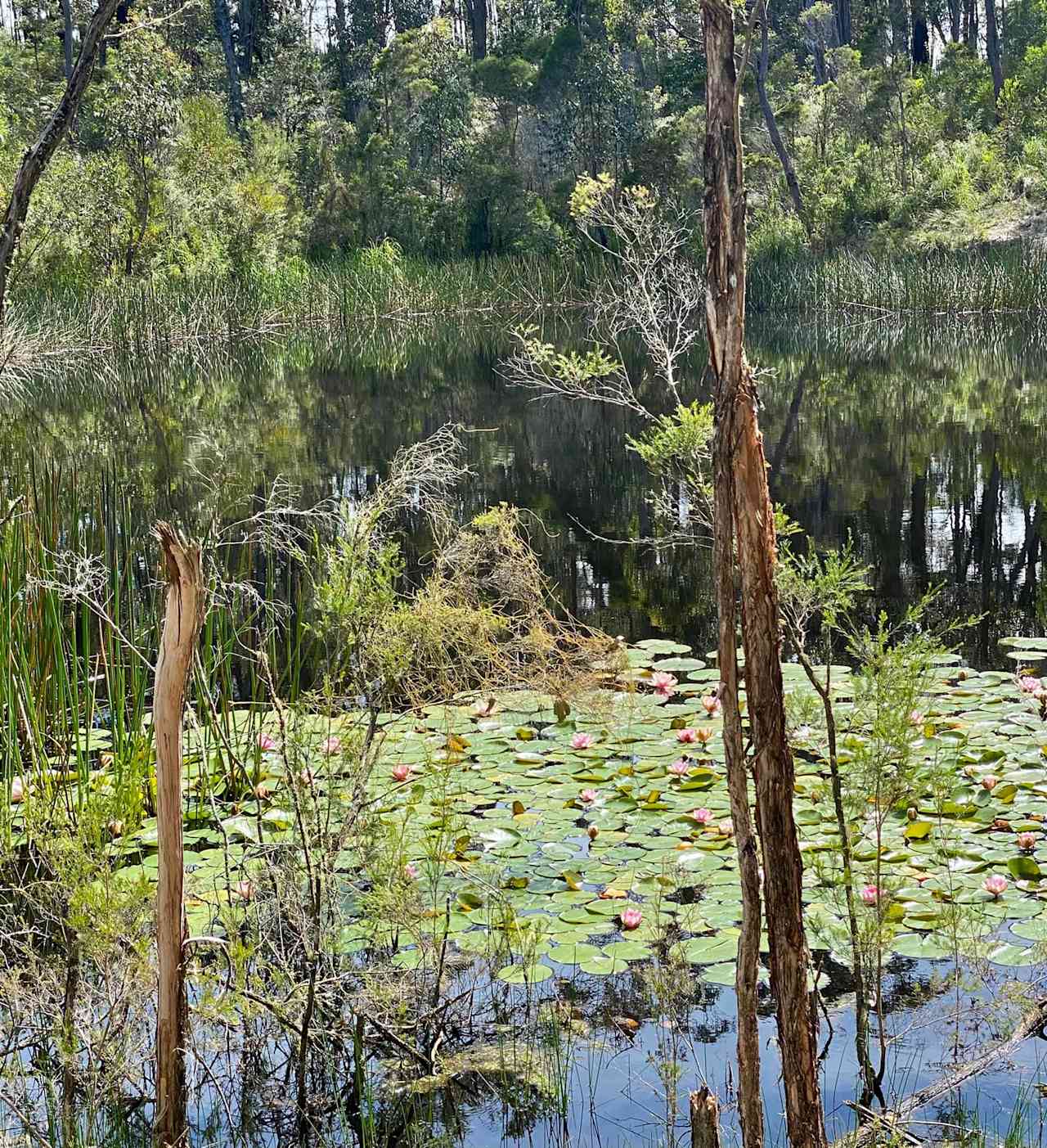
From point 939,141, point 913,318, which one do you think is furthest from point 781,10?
point 913,318

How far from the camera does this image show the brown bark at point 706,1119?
2.04 m

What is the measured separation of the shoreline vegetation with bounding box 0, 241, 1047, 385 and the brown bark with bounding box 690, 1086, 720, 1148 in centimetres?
1522

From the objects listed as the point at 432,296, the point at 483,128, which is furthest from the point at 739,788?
the point at 483,128

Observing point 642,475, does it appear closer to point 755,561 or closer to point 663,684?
point 663,684

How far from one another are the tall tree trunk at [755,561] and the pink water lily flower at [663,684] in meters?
2.99

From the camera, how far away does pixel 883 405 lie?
13219 millimetres

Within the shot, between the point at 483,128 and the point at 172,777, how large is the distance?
33942 millimetres

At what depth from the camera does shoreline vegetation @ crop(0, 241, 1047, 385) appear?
2138 cm

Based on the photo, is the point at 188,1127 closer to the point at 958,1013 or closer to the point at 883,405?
the point at 958,1013

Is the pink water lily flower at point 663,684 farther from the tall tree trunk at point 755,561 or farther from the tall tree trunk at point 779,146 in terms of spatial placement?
the tall tree trunk at point 779,146

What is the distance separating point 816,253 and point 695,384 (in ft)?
37.5

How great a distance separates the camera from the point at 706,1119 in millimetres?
2053

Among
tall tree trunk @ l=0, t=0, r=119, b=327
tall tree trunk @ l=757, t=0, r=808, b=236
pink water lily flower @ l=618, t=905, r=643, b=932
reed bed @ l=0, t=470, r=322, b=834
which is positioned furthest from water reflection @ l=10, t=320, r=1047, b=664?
tall tree trunk @ l=757, t=0, r=808, b=236

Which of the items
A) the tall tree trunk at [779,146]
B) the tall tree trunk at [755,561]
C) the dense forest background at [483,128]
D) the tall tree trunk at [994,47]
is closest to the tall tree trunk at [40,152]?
the tall tree trunk at [755,561]
